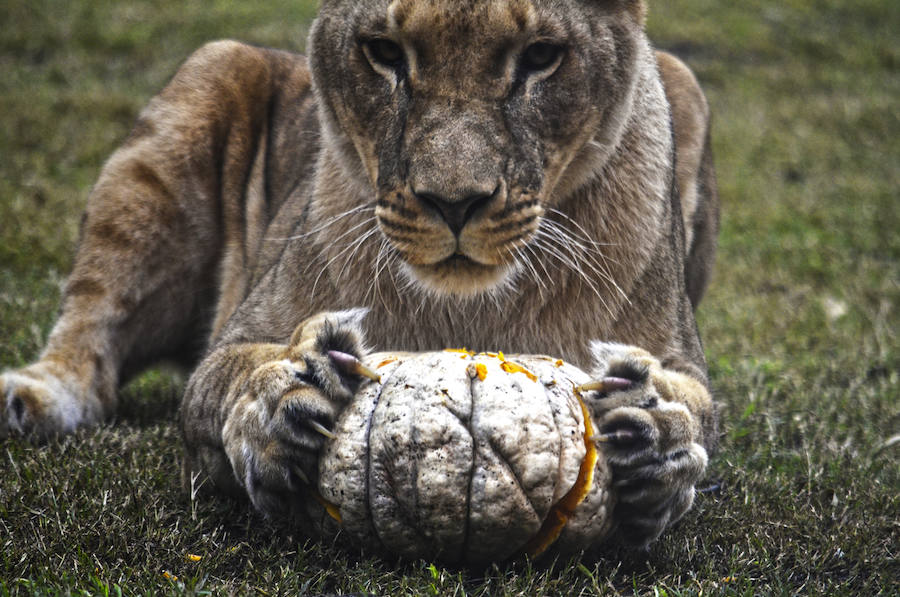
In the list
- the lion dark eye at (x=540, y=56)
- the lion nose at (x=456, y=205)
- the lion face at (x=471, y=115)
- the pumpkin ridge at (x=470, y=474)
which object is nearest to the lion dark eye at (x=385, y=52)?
the lion face at (x=471, y=115)

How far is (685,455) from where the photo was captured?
2.31 meters

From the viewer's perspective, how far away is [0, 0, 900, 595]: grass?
2.23m

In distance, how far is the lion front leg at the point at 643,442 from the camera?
86.7 inches

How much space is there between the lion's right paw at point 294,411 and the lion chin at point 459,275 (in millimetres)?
248

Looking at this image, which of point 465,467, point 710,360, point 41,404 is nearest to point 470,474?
point 465,467

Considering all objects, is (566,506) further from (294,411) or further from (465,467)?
(294,411)


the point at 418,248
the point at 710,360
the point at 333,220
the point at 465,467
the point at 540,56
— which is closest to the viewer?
the point at 465,467

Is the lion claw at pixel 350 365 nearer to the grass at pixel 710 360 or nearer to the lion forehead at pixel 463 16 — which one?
the grass at pixel 710 360

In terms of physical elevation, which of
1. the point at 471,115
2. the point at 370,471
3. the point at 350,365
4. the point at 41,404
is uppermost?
the point at 471,115

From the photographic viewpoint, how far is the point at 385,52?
2.62m

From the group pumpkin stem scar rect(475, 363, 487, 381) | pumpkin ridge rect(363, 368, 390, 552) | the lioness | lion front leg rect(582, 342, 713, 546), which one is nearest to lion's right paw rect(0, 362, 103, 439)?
the lioness

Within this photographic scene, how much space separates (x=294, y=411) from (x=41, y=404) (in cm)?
146

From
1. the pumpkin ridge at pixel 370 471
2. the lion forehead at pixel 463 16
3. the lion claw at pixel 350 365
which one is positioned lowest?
the pumpkin ridge at pixel 370 471

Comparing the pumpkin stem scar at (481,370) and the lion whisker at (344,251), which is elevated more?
the pumpkin stem scar at (481,370)
